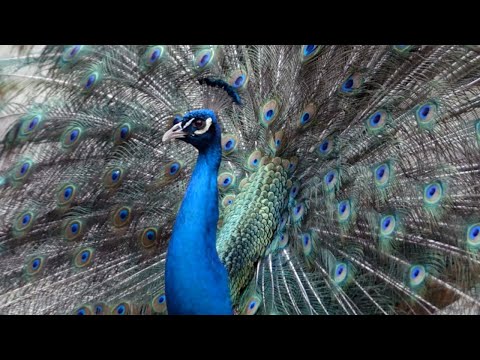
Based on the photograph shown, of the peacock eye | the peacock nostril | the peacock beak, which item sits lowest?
the peacock beak

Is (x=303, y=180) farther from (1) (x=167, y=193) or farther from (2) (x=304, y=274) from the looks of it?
(1) (x=167, y=193)

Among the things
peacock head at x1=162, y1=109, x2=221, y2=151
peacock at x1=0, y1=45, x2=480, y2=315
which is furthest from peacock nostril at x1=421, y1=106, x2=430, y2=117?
peacock head at x1=162, y1=109, x2=221, y2=151

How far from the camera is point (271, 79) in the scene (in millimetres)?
2820

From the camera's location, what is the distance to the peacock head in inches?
93.8

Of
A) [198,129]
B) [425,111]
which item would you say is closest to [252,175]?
[198,129]

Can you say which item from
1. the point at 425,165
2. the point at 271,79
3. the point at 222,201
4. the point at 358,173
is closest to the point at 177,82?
the point at 271,79

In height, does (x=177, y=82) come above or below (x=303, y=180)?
above

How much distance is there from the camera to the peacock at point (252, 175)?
8.48 feet

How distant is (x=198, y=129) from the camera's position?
2.42 m

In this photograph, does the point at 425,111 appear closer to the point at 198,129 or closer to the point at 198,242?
the point at 198,129

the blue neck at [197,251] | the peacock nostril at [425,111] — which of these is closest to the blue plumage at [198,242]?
the blue neck at [197,251]

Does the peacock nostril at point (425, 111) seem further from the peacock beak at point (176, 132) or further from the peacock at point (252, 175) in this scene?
the peacock beak at point (176, 132)

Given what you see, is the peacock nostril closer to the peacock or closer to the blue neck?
the peacock

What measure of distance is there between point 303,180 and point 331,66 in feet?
1.64
